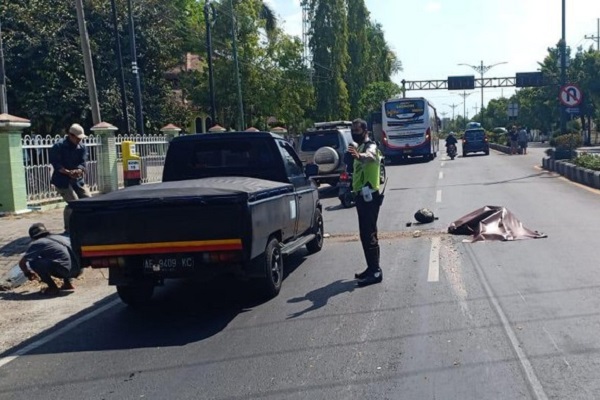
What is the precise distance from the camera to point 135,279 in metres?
7.38

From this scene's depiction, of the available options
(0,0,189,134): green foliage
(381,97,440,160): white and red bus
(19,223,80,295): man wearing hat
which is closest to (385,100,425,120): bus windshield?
(381,97,440,160): white and red bus

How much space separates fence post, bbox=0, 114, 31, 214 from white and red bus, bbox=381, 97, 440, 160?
23.5 m

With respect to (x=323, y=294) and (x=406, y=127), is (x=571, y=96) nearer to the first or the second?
(x=406, y=127)

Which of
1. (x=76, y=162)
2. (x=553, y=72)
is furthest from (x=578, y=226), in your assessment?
(x=553, y=72)

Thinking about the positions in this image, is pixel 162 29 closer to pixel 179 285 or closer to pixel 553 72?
pixel 179 285

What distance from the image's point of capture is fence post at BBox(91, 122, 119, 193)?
18734mm

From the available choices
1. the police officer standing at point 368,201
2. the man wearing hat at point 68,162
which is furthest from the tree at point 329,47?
the police officer standing at point 368,201

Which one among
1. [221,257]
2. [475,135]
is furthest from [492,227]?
[475,135]

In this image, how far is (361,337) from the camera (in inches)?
250

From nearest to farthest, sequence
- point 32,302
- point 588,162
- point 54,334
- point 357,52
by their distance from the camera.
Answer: point 54,334, point 32,302, point 588,162, point 357,52

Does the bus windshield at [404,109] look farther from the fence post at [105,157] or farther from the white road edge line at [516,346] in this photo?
the white road edge line at [516,346]

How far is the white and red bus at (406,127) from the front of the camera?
3581cm

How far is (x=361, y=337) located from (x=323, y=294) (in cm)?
184

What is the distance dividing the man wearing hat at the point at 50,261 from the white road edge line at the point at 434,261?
450cm
